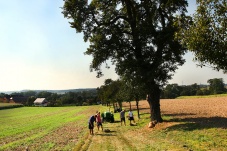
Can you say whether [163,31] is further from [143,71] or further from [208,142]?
[208,142]

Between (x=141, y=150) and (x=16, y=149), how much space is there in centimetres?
1279

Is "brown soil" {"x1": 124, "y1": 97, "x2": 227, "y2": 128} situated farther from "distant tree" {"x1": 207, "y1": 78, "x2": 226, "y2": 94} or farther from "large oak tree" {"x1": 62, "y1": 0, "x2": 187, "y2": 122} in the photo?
"distant tree" {"x1": 207, "y1": 78, "x2": 226, "y2": 94}

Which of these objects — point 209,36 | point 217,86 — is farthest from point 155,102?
point 217,86

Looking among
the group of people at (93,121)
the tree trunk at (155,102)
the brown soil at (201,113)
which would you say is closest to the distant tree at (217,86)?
the brown soil at (201,113)

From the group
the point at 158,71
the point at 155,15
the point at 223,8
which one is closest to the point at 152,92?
the point at 158,71

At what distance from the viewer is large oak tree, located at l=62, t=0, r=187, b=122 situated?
32.5m

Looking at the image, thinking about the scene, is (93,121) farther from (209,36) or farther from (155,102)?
(209,36)

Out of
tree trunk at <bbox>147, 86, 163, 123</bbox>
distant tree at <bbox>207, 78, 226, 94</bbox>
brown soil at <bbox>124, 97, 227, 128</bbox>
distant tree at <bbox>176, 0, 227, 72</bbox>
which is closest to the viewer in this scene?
distant tree at <bbox>176, 0, 227, 72</bbox>

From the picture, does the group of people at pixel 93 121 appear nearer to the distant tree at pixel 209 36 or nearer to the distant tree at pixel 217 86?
the distant tree at pixel 209 36

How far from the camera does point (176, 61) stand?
33.8 m

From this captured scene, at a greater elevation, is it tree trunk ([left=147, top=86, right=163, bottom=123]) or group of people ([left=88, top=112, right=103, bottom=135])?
tree trunk ([left=147, top=86, right=163, bottom=123])

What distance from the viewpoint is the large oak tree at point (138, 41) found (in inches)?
1280

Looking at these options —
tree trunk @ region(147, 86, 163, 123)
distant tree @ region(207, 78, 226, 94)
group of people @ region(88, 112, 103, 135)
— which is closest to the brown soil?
tree trunk @ region(147, 86, 163, 123)

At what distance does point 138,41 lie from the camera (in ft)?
108
